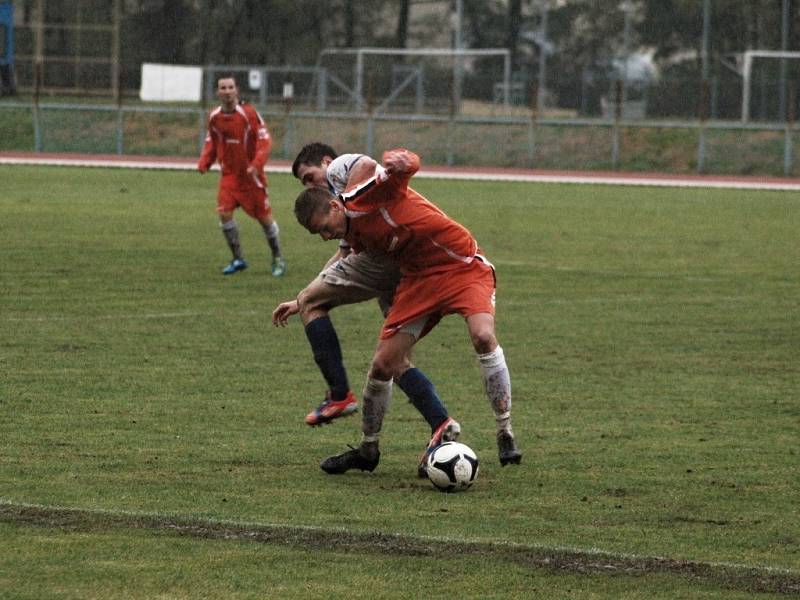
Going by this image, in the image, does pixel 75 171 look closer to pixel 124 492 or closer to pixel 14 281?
pixel 14 281

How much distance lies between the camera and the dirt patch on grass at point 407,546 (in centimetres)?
627

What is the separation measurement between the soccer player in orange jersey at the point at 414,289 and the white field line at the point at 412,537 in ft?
4.24

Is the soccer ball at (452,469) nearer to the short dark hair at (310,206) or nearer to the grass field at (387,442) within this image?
the grass field at (387,442)

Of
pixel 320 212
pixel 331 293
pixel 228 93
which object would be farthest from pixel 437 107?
pixel 320 212

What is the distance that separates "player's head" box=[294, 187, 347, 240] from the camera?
25.4ft

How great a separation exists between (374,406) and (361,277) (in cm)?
81

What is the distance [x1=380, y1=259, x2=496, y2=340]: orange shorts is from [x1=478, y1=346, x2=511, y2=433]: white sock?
9.4 inches

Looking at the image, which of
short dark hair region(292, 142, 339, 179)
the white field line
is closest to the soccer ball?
the white field line

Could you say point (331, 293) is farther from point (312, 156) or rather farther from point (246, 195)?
point (246, 195)

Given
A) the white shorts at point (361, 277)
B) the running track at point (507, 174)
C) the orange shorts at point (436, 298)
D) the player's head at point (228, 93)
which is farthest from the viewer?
the running track at point (507, 174)

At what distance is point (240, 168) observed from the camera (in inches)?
717

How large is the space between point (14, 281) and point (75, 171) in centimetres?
2061

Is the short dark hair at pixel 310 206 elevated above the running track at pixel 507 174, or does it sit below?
below

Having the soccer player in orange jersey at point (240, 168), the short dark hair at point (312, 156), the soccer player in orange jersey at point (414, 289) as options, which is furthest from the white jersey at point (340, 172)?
the soccer player in orange jersey at point (240, 168)
